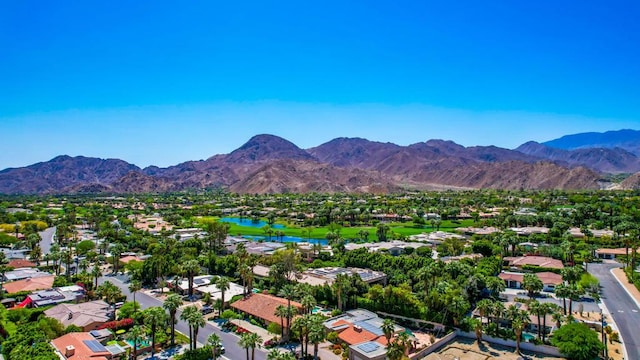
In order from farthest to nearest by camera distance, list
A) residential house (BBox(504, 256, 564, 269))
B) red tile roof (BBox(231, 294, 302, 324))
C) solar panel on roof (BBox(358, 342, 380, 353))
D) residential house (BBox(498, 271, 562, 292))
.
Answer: residential house (BBox(504, 256, 564, 269)) < residential house (BBox(498, 271, 562, 292)) < red tile roof (BBox(231, 294, 302, 324)) < solar panel on roof (BBox(358, 342, 380, 353))

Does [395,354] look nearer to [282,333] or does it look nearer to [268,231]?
[282,333]

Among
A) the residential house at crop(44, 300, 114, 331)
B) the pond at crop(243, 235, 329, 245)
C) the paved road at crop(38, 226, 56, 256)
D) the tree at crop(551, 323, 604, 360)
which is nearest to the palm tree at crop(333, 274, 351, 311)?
the tree at crop(551, 323, 604, 360)

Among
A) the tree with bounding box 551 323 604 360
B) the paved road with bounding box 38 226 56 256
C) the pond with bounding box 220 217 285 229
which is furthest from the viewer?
the pond with bounding box 220 217 285 229

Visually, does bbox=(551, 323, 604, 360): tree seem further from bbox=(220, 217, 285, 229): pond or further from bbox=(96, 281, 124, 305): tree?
bbox=(220, 217, 285, 229): pond

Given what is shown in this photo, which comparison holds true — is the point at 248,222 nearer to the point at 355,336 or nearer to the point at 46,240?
the point at 46,240

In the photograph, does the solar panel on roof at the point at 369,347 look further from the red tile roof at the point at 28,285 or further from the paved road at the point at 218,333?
the red tile roof at the point at 28,285

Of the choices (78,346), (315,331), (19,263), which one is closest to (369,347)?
(315,331)

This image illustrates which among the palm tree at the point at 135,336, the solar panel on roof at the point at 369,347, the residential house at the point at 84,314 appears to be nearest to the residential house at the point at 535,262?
the solar panel on roof at the point at 369,347

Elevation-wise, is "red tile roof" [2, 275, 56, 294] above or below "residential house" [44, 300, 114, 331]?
above
